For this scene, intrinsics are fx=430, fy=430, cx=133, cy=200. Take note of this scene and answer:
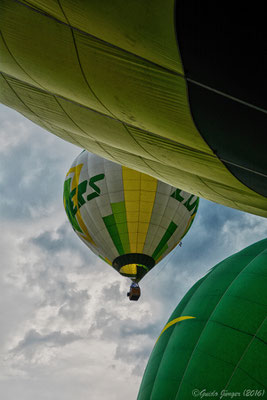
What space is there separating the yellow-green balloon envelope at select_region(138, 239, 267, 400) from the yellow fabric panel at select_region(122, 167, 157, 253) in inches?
231

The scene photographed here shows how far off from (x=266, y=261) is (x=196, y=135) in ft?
15.3

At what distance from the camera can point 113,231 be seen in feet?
52.0

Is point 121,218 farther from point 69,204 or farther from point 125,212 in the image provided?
point 69,204

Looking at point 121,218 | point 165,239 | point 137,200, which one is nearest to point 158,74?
point 137,200

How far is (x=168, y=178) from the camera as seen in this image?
7.95 m

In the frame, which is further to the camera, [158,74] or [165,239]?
[165,239]

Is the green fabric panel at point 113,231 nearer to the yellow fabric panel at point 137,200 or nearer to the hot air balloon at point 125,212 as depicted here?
the hot air balloon at point 125,212

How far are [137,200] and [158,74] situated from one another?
37.4 feet

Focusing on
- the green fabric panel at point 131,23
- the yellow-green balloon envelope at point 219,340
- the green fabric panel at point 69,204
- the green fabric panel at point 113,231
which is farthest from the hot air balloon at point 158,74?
the green fabric panel at point 69,204

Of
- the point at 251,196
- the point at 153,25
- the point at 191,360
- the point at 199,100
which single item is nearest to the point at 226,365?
the point at 191,360

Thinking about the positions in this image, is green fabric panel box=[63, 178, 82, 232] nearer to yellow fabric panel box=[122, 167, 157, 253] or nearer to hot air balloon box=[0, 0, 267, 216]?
yellow fabric panel box=[122, 167, 157, 253]

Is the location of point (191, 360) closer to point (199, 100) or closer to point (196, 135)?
point (196, 135)

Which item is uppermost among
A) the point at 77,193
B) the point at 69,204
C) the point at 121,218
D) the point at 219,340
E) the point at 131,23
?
the point at 77,193

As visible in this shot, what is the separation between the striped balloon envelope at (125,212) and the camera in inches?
621
